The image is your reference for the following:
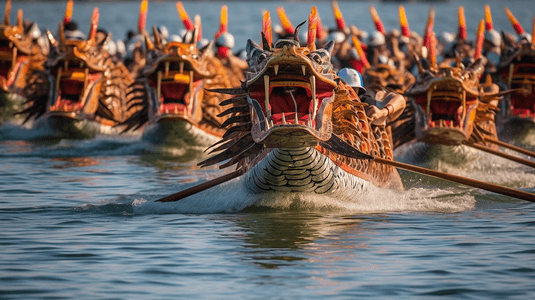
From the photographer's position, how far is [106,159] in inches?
629

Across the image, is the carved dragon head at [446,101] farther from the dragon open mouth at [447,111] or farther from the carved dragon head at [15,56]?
the carved dragon head at [15,56]

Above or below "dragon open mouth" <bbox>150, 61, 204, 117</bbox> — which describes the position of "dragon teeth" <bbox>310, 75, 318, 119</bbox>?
below

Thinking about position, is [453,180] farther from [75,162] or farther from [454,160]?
[75,162]

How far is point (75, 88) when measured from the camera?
18.8 meters

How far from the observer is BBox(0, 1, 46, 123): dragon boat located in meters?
21.1

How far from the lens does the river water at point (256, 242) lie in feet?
22.3

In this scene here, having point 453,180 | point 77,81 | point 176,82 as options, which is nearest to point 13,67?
point 77,81

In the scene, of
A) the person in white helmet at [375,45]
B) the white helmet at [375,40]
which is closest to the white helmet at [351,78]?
the person in white helmet at [375,45]

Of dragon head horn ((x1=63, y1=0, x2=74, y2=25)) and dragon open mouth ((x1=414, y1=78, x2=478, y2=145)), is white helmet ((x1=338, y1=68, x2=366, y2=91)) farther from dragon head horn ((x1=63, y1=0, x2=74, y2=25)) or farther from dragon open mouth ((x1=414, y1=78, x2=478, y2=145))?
dragon head horn ((x1=63, y1=0, x2=74, y2=25))

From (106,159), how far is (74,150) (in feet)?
3.82

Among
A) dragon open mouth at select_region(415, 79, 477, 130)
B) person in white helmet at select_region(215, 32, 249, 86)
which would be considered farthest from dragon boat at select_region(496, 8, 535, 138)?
person in white helmet at select_region(215, 32, 249, 86)

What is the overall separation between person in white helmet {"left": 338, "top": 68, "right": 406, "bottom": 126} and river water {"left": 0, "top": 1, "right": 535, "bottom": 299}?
0.85 metres

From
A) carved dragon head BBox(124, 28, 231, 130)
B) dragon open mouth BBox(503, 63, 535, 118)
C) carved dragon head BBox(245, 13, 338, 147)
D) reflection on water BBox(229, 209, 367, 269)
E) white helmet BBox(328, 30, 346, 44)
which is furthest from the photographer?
white helmet BBox(328, 30, 346, 44)

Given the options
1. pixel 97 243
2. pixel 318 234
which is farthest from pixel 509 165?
pixel 97 243
